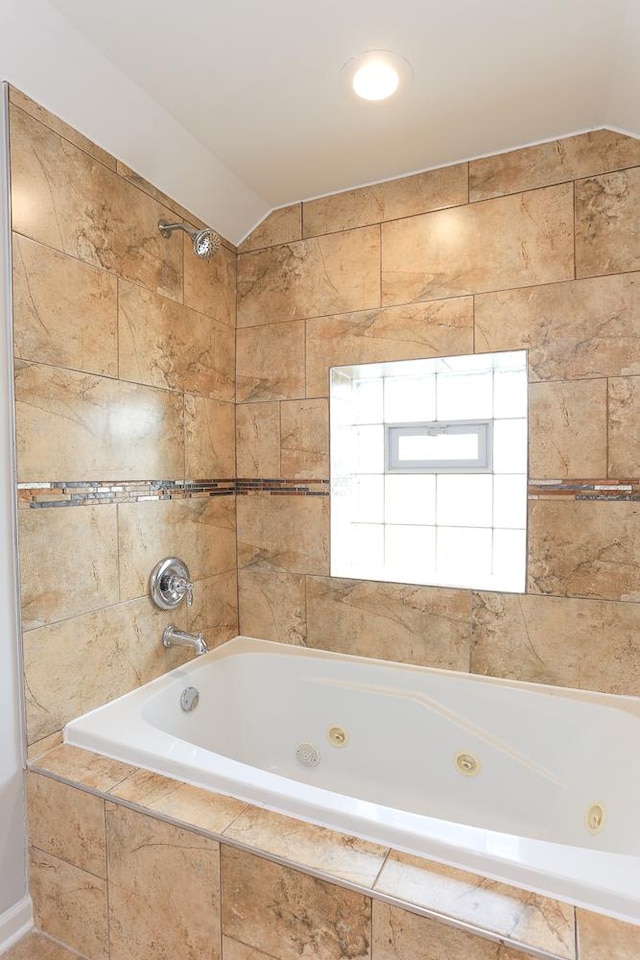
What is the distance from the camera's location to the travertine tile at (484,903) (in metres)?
0.92

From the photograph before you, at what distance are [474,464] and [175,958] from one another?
2003 mm

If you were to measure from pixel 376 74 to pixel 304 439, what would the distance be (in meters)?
1.32

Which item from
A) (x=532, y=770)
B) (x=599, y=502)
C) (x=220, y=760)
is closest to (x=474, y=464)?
(x=599, y=502)

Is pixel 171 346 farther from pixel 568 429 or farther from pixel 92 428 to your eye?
pixel 568 429

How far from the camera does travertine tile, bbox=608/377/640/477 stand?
176cm

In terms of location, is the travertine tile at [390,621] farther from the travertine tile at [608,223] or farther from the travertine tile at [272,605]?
the travertine tile at [608,223]

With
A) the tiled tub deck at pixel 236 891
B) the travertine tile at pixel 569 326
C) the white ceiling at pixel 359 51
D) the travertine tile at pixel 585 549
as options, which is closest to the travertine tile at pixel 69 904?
the tiled tub deck at pixel 236 891

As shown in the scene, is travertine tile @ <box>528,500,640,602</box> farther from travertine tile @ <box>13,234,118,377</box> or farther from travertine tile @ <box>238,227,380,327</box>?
travertine tile @ <box>13,234,118,377</box>

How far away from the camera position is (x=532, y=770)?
1789 millimetres

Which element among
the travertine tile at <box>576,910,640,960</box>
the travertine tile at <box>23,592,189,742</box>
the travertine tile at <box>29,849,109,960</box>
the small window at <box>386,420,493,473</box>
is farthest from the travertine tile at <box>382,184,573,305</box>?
the travertine tile at <box>29,849,109,960</box>

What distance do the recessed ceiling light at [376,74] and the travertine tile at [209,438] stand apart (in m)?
1.24

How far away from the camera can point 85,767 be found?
1475mm

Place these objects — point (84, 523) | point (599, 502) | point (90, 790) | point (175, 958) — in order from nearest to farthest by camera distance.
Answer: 1. point (175, 958)
2. point (90, 790)
3. point (84, 523)
4. point (599, 502)

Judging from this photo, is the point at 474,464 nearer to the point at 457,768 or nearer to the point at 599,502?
the point at 599,502
